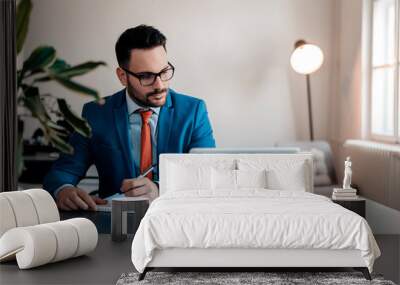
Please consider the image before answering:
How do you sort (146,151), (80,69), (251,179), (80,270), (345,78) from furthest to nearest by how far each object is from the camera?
1. (345,78)
2. (146,151)
3. (251,179)
4. (80,270)
5. (80,69)

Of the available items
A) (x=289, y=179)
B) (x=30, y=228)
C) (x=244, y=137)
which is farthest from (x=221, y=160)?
(x=30, y=228)

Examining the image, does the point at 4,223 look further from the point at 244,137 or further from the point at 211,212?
the point at 244,137

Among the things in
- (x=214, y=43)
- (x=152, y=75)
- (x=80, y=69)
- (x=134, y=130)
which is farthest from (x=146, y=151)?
(x=80, y=69)

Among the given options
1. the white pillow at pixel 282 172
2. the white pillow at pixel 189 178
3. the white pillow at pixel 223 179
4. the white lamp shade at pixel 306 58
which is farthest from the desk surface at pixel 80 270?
the white lamp shade at pixel 306 58

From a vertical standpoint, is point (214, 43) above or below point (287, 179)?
above

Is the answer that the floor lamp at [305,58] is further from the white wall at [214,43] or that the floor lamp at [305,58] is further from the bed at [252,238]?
the bed at [252,238]

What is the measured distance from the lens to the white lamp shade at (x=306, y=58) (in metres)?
7.94

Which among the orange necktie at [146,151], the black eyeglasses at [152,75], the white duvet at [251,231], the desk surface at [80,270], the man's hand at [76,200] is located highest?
the black eyeglasses at [152,75]

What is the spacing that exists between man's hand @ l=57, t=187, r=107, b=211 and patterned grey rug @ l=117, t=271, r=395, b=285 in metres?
2.88

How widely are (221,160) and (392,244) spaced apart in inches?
66.7

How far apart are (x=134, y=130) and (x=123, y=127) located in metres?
0.13

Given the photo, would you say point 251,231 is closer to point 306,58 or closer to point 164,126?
point 164,126

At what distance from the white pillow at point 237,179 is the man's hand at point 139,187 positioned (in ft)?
5.03

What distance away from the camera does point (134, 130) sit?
25.6 feet
